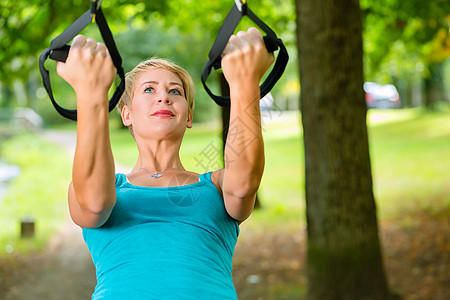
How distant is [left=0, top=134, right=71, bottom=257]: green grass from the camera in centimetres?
899

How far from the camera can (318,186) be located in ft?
16.0

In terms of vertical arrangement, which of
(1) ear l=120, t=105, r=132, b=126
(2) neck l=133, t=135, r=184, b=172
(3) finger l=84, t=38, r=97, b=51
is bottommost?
(2) neck l=133, t=135, r=184, b=172

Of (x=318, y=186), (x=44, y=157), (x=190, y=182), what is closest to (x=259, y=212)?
(x=318, y=186)

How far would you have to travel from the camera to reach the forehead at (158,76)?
6.00 feet

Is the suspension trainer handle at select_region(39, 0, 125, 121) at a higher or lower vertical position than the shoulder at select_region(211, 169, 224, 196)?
higher

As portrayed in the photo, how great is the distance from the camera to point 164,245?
162 centimetres

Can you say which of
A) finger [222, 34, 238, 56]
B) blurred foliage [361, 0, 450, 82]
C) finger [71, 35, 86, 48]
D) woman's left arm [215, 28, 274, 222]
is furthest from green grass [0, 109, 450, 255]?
blurred foliage [361, 0, 450, 82]

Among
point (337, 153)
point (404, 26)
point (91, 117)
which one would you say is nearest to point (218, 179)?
point (91, 117)

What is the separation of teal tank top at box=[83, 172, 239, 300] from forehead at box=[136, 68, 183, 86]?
359 mm

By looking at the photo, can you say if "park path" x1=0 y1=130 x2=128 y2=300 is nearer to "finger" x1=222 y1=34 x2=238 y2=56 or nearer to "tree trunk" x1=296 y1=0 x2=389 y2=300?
"tree trunk" x1=296 y1=0 x2=389 y2=300

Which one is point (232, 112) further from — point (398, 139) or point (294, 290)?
point (398, 139)

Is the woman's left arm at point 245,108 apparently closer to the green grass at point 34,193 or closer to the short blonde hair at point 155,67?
the short blonde hair at point 155,67

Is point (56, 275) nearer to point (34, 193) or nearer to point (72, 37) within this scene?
point (72, 37)

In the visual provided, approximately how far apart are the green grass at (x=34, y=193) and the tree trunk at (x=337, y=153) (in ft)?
17.2
